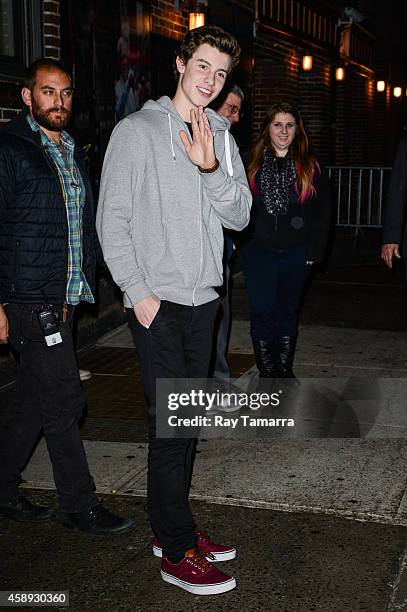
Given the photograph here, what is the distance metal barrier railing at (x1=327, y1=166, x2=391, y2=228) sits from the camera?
15509 millimetres

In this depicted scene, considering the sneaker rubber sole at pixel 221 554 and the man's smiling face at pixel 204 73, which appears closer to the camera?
the man's smiling face at pixel 204 73

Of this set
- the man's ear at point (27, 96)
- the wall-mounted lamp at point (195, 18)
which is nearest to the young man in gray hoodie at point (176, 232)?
the man's ear at point (27, 96)

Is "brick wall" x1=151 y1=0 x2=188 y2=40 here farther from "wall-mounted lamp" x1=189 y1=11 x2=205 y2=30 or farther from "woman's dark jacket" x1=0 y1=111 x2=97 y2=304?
"woman's dark jacket" x1=0 y1=111 x2=97 y2=304

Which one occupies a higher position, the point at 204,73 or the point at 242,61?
the point at 242,61

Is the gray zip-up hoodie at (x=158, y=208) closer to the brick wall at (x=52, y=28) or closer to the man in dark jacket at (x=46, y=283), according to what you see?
the man in dark jacket at (x=46, y=283)

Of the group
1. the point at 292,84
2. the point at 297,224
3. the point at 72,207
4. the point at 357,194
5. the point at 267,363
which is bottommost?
the point at 267,363

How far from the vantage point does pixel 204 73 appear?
3.44m

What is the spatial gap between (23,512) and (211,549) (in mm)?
1034

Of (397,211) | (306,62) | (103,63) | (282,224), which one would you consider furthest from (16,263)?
(306,62)

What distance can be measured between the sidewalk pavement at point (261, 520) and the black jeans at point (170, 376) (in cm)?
28

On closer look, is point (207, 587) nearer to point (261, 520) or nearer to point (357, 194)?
point (261, 520)

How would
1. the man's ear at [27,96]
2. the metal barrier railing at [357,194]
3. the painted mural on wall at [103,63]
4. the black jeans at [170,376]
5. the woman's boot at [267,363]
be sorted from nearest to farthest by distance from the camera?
1. the black jeans at [170,376]
2. the man's ear at [27,96]
3. the woman's boot at [267,363]
4. the painted mural on wall at [103,63]
5. the metal barrier railing at [357,194]

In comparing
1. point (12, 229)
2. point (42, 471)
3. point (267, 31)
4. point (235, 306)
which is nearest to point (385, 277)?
point (235, 306)

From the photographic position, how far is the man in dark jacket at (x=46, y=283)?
3.90 m
